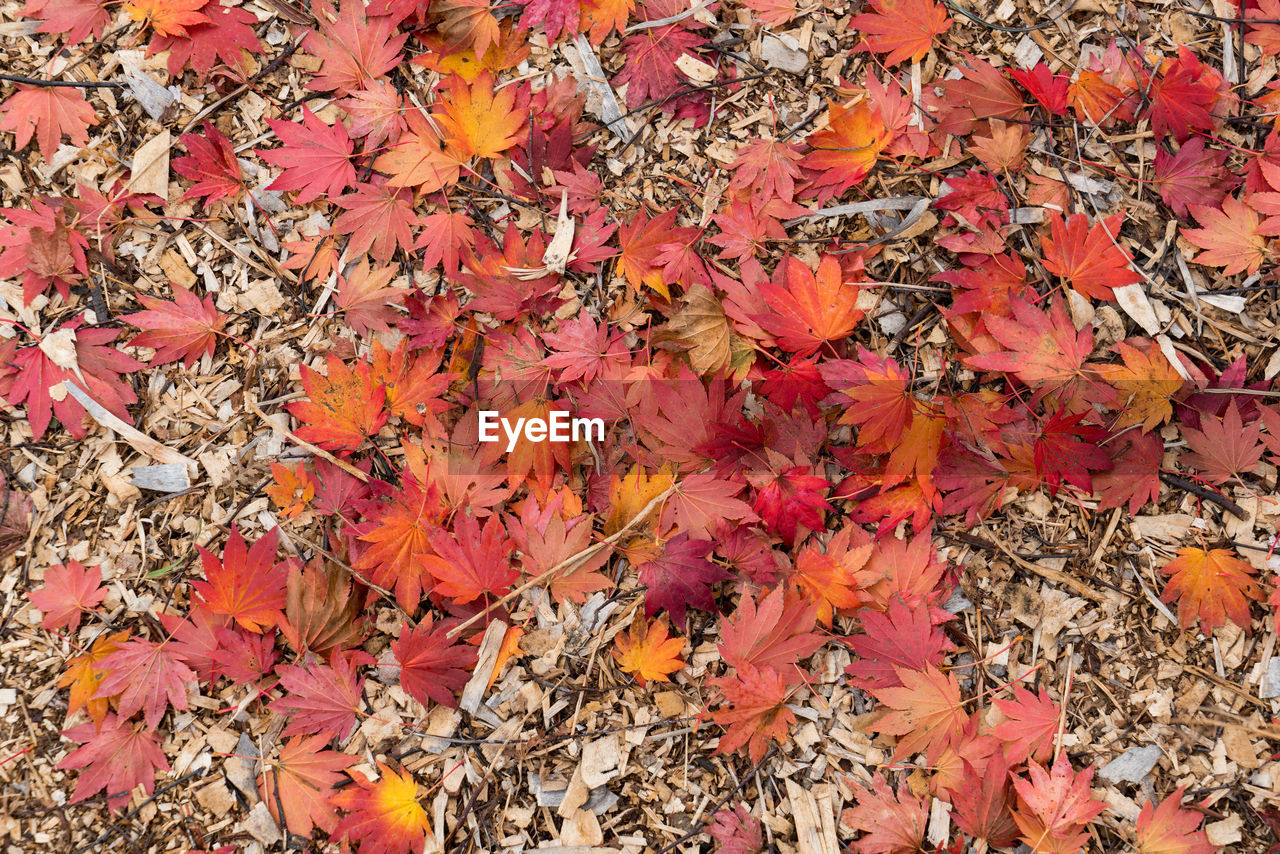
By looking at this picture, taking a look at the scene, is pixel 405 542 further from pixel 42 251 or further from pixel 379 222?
pixel 42 251

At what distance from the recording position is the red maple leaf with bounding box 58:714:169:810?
2.04 meters

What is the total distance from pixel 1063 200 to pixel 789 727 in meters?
1.62

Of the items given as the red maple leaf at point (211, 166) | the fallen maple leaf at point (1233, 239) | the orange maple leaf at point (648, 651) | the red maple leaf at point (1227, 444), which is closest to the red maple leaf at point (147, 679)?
the orange maple leaf at point (648, 651)

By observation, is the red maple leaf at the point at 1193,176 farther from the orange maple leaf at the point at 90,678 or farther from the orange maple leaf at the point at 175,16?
the orange maple leaf at the point at 90,678

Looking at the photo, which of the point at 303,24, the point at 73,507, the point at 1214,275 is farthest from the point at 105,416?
the point at 1214,275

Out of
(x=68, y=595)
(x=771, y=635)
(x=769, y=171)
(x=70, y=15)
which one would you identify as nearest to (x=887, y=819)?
(x=771, y=635)

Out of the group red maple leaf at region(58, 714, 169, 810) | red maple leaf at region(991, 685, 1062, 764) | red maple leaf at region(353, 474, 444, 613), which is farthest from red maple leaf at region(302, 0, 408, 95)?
red maple leaf at region(991, 685, 1062, 764)

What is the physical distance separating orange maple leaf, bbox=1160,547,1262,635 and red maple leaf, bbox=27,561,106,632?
2826 millimetres

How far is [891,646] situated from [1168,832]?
79cm

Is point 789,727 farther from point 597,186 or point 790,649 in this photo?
point 597,186

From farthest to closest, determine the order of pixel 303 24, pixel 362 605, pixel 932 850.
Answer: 1. pixel 303 24
2. pixel 362 605
3. pixel 932 850

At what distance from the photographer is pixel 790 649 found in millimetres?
1990

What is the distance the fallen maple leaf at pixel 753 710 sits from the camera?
6.44ft

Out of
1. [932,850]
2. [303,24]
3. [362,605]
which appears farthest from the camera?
[303,24]
